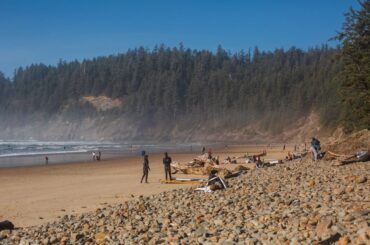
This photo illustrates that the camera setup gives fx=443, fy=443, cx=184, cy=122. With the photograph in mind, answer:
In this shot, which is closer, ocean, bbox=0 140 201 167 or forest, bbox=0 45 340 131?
ocean, bbox=0 140 201 167

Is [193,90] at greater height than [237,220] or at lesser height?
greater

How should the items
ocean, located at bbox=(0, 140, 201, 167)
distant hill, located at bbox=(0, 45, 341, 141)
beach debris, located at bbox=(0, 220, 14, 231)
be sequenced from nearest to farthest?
beach debris, located at bbox=(0, 220, 14, 231) → ocean, located at bbox=(0, 140, 201, 167) → distant hill, located at bbox=(0, 45, 341, 141)

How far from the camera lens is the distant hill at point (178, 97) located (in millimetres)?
112000

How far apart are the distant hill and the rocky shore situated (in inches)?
2915

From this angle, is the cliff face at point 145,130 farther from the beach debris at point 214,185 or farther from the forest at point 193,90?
the beach debris at point 214,185

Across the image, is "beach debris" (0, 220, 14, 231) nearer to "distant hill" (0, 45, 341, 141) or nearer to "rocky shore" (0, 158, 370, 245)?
"rocky shore" (0, 158, 370, 245)

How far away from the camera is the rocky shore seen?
723 centimetres

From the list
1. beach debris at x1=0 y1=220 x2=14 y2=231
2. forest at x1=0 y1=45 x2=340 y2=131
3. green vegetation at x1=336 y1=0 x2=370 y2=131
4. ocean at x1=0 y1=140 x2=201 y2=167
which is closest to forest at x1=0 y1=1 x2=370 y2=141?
forest at x1=0 y1=45 x2=340 y2=131

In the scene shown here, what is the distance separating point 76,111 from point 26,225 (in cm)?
15389

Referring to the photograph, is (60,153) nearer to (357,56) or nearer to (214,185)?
(357,56)

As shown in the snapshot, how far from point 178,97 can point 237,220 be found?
141 metres

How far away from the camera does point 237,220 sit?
9062 millimetres

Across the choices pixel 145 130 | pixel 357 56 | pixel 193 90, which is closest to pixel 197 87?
pixel 193 90

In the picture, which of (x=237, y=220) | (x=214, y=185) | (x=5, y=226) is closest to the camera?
(x=237, y=220)
